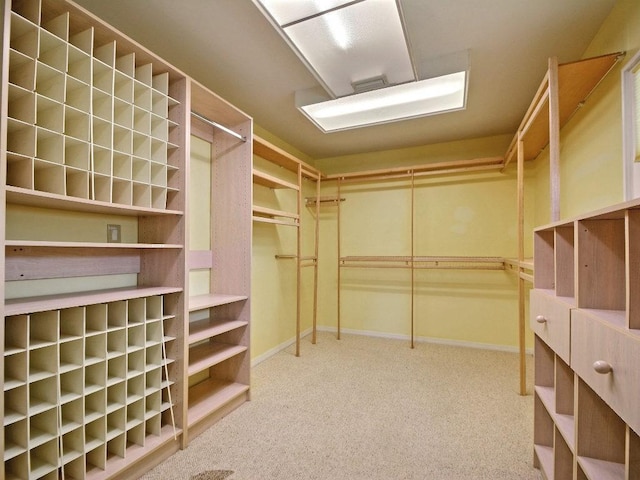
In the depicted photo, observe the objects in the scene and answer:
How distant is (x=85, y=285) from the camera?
Result: 1.67 metres

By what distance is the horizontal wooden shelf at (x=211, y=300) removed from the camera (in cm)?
196

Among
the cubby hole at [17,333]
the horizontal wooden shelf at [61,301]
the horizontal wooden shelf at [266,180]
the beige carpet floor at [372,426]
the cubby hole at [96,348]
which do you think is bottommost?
the beige carpet floor at [372,426]

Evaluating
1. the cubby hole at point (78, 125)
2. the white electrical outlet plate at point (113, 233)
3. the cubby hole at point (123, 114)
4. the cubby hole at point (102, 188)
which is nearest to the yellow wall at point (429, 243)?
the white electrical outlet plate at point (113, 233)

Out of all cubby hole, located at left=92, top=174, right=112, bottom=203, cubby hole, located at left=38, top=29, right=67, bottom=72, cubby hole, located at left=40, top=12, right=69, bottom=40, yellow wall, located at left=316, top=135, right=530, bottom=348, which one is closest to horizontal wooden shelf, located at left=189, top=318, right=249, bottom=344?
cubby hole, located at left=92, top=174, right=112, bottom=203

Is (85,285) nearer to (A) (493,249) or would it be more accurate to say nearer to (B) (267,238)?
(B) (267,238)

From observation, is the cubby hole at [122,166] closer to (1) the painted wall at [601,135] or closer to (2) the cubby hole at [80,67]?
(2) the cubby hole at [80,67]

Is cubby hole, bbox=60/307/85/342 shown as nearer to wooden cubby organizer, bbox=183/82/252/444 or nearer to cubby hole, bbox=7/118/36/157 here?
cubby hole, bbox=7/118/36/157

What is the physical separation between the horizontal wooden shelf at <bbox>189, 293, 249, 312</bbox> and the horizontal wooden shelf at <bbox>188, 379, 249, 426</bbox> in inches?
25.6

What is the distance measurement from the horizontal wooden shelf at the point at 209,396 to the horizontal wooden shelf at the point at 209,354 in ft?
0.74

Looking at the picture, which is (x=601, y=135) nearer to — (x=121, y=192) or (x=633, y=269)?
(x=633, y=269)

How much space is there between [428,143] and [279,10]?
2.81 meters

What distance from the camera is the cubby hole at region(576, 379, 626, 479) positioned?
1.03 m

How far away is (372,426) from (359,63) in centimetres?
242

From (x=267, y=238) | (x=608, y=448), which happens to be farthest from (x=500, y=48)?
Result: (x=267, y=238)
